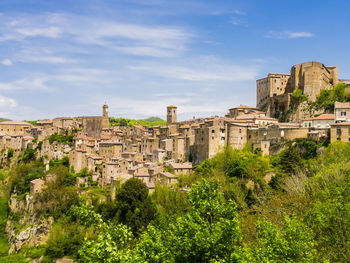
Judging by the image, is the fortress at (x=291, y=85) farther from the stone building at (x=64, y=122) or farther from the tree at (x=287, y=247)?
the tree at (x=287, y=247)

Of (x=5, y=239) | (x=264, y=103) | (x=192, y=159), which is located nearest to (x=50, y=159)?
(x=5, y=239)

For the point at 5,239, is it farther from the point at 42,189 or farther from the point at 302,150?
the point at 302,150

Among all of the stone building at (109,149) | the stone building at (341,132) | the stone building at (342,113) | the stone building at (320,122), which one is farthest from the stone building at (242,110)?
the stone building at (341,132)

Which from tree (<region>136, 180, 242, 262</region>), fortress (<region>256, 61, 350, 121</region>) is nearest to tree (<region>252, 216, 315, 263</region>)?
tree (<region>136, 180, 242, 262</region>)

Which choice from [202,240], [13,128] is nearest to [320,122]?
[202,240]

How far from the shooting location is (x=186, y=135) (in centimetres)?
5922

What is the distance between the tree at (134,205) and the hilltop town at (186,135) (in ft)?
11.0

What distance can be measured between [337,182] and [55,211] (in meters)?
38.9

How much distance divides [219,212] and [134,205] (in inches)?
1054

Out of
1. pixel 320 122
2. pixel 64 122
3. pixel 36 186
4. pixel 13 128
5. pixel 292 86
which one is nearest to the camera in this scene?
pixel 320 122

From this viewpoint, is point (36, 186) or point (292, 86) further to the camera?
point (292, 86)

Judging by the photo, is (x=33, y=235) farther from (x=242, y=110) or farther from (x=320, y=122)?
(x=320, y=122)

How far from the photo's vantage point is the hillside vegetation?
15.1 m

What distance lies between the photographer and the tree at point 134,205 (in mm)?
40781
